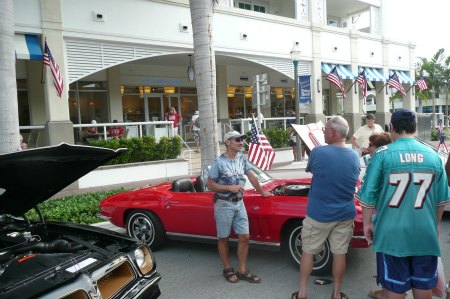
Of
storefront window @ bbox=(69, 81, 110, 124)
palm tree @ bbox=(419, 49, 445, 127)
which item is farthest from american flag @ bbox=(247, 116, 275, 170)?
palm tree @ bbox=(419, 49, 445, 127)

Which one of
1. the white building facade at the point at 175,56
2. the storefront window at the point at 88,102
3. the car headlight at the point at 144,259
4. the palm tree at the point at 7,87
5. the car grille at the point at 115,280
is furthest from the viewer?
the storefront window at the point at 88,102

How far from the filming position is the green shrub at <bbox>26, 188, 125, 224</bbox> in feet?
23.0

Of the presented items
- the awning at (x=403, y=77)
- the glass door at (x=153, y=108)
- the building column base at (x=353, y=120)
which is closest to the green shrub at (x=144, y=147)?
the glass door at (x=153, y=108)

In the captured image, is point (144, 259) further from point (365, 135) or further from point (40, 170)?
point (365, 135)

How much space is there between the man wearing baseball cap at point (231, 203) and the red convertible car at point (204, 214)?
389mm

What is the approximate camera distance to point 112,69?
16609mm

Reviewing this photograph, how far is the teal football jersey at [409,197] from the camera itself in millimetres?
2816

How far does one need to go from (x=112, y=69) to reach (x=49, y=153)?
1443 cm

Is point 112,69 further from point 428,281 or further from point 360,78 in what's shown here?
point 428,281

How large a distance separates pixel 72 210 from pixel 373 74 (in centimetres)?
1891

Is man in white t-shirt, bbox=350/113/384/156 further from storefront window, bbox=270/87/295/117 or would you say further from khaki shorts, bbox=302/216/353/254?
storefront window, bbox=270/87/295/117

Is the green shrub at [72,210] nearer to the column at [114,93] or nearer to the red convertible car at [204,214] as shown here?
the red convertible car at [204,214]

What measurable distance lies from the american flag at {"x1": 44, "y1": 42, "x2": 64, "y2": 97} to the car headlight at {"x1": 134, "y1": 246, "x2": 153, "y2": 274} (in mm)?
9108

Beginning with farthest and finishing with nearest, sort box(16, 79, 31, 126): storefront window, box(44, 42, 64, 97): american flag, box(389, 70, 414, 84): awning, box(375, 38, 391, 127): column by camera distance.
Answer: box(389, 70, 414, 84): awning → box(375, 38, 391, 127): column → box(16, 79, 31, 126): storefront window → box(44, 42, 64, 97): american flag
